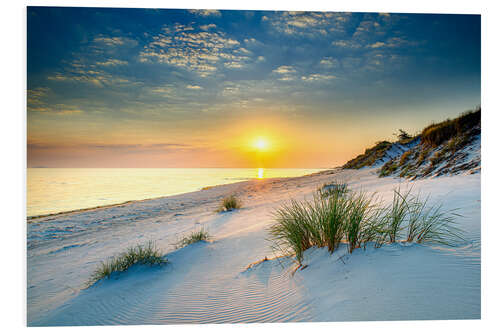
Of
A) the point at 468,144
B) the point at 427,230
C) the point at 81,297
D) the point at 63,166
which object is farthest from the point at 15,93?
the point at 468,144

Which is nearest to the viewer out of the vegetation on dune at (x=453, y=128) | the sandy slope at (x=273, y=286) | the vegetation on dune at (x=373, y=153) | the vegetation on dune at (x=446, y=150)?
the sandy slope at (x=273, y=286)

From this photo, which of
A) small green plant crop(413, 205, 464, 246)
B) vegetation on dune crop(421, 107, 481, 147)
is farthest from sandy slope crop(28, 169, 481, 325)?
vegetation on dune crop(421, 107, 481, 147)

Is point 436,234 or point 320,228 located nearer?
point 436,234

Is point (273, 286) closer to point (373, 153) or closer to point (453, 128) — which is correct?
point (453, 128)

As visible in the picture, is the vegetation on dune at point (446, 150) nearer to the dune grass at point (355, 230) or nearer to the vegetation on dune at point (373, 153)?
the dune grass at point (355, 230)

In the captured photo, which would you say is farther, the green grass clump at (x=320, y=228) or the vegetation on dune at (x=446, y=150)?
the vegetation on dune at (x=446, y=150)

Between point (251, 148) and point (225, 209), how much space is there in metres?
2.28

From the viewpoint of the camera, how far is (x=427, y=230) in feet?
7.38

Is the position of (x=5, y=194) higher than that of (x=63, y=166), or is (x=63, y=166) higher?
(x=63, y=166)

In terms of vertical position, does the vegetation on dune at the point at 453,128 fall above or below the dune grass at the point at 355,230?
above

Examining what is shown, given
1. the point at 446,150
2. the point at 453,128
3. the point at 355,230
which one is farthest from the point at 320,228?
the point at 453,128

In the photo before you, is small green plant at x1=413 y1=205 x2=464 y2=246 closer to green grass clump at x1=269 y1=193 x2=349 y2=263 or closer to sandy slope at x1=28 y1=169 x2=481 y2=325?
A: sandy slope at x1=28 y1=169 x2=481 y2=325

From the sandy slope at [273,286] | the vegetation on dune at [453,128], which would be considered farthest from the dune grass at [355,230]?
the vegetation on dune at [453,128]
